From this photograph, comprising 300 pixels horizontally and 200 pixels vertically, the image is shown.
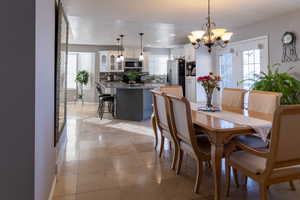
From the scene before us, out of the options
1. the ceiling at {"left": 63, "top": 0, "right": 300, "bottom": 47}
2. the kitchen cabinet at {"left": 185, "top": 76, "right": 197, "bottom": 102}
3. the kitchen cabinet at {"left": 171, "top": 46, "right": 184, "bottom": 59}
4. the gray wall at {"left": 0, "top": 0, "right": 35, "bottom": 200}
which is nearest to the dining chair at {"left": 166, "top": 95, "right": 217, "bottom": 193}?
the gray wall at {"left": 0, "top": 0, "right": 35, "bottom": 200}

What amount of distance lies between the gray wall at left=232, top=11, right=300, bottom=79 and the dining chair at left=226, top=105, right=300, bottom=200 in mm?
3489

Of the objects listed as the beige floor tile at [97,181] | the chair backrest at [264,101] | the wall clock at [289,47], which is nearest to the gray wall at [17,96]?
the beige floor tile at [97,181]

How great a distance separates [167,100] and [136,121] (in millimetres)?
3272

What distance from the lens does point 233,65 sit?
601cm

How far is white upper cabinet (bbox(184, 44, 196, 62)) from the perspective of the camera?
7325mm

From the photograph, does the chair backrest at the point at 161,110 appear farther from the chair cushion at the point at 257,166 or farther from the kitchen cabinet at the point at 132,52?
the kitchen cabinet at the point at 132,52

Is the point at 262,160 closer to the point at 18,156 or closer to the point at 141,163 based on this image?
the point at 141,163

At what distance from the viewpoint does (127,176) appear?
8.41 feet

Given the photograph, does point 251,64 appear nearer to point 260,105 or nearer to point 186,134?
point 260,105

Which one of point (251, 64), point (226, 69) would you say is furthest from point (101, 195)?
point (226, 69)

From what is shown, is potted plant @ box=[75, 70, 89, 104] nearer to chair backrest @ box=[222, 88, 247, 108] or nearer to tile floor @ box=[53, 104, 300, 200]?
tile floor @ box=[53, 104, 300, 200]

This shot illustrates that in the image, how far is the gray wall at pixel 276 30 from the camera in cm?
435

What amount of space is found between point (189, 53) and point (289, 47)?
3.55m

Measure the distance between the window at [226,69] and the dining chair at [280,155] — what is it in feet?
15.6
